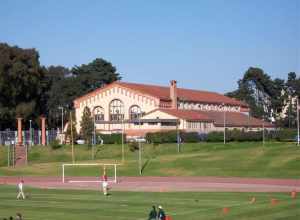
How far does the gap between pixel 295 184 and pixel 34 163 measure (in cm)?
4188

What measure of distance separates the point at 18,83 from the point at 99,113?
16076 mm

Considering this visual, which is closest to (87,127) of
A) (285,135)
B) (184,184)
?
(285,135)

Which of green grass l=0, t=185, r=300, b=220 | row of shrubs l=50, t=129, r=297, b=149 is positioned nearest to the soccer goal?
green grass l=0, t=185, r=300, b=220

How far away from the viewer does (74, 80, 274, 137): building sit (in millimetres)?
110312

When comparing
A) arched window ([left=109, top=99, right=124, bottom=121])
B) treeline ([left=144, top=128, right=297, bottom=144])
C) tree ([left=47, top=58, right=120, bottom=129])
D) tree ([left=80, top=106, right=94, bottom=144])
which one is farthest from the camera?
tree ([left=47, top=58, right=120, bottom=129])

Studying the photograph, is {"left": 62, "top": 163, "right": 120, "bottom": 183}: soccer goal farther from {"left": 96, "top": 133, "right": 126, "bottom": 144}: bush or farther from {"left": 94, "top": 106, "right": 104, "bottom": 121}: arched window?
{"left": 94, "top": 106, "right": 104, "bottom": 121}: arched window

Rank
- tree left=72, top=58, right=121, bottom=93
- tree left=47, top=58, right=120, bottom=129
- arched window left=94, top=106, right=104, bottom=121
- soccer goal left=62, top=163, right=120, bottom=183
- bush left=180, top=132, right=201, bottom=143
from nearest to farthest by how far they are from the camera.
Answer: soccer goal left=62, top=163, right=120, bottom=183
bush left=180, top=132, right=201, bottom=143
arched window left=94, top=106, right=104, bottom=121
tree left=47, top=58, right=120, bottom=129
tree left=72, top=58, right=121, bottom=93

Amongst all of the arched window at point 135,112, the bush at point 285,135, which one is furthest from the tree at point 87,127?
the bush at point 285,135

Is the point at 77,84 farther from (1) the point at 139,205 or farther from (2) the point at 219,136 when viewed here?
(1) the point at 139,205

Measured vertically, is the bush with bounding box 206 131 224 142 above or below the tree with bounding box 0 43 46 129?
below

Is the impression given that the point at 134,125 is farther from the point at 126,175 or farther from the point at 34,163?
the point at 126,175

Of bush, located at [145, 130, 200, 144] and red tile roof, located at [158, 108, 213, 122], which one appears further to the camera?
red tile roof, located at [158, 108, 213, 122]

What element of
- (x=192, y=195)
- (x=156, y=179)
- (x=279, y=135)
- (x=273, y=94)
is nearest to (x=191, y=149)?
(x=279, y=135)

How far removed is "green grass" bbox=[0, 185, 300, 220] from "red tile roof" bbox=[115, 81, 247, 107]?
213 ft
